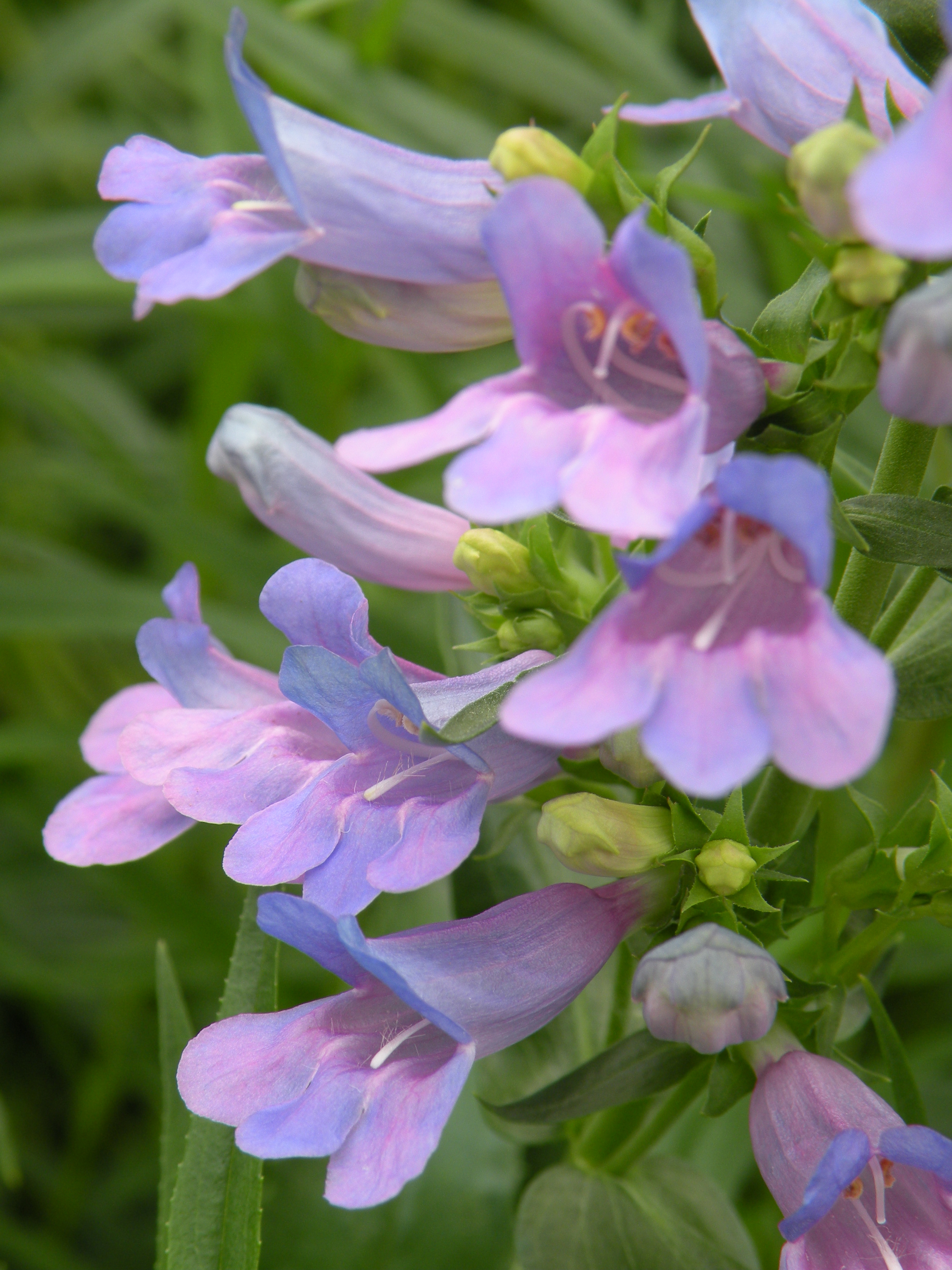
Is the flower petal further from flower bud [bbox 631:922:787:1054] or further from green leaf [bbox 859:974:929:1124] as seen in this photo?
green leaf [bbox 859:974:929:1124]

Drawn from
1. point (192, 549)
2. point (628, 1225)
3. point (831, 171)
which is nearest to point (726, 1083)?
point (628, 1225)

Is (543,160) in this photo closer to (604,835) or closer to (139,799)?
(604,835)

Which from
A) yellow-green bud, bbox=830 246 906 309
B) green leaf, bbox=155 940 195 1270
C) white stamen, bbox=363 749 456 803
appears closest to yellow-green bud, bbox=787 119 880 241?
yellow-green bud, bbox=830 246 906 309

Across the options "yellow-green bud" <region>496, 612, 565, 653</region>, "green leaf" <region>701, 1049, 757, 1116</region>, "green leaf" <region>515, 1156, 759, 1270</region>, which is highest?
"yellow-green bud" <region>496, 612, 565, 653</region>

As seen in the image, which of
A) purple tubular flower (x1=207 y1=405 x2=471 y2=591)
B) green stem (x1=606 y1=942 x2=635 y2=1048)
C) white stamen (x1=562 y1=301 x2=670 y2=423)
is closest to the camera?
white stamen (x1=562 y1=301 x2=670 y2=423)

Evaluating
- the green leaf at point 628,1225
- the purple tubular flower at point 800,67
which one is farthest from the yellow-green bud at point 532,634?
the green leaf at point 628,1225

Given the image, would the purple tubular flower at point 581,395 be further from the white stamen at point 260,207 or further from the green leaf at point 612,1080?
the green leaf at point 612,1080

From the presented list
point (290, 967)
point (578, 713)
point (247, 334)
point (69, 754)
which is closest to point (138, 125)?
point (247, 334)
